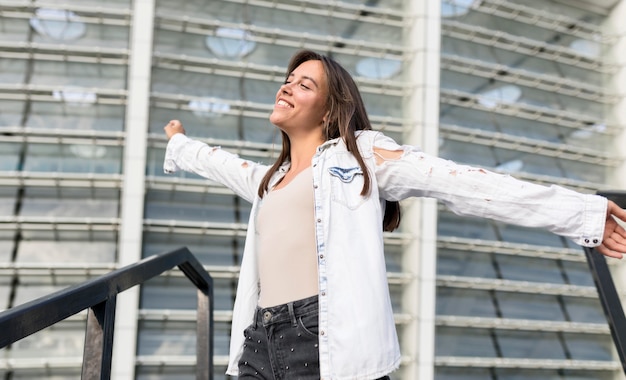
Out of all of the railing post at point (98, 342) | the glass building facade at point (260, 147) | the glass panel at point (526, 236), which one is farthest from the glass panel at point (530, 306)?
the railing post at point (98, 342)

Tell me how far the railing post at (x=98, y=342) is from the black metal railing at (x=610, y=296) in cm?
140

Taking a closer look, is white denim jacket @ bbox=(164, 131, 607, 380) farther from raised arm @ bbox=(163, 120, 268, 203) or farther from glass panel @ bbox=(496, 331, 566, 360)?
glass panel @ bbox=(496, 331, 566, 360)

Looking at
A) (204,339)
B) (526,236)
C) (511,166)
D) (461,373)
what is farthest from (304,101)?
(526,236)

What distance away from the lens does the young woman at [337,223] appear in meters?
1.71

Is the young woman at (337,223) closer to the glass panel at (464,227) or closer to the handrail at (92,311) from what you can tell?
the handrail at (92,311)

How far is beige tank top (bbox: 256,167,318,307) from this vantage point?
1.87 m

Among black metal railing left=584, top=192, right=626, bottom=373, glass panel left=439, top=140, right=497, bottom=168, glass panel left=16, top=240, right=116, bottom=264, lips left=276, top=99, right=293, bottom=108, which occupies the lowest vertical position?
black metal railing left=584, top=192, right=626, bottom=373

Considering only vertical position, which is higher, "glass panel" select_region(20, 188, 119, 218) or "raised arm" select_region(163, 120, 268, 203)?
"glass panel" select_region(20, 188, 119, 218)

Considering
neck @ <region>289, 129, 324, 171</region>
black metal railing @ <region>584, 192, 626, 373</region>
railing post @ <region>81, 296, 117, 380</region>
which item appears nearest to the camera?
railing post @ <region>81, 296, 117, 380</region>

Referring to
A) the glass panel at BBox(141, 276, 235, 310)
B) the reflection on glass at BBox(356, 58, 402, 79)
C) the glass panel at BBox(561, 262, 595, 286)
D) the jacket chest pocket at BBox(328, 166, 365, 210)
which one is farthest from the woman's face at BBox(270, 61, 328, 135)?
the glass panel at BBox(561, 262, 595, 286)

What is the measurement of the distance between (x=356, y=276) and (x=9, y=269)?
12.1 metres

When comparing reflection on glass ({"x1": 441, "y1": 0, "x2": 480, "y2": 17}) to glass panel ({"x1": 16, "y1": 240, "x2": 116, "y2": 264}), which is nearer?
glass panel ({"x1": 16, "y1": 240, "x2": 116, "y2": 264})

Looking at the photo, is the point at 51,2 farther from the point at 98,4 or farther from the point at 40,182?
the point at 40,182

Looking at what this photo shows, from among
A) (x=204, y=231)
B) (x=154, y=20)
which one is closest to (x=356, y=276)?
(x=204, y=231)
